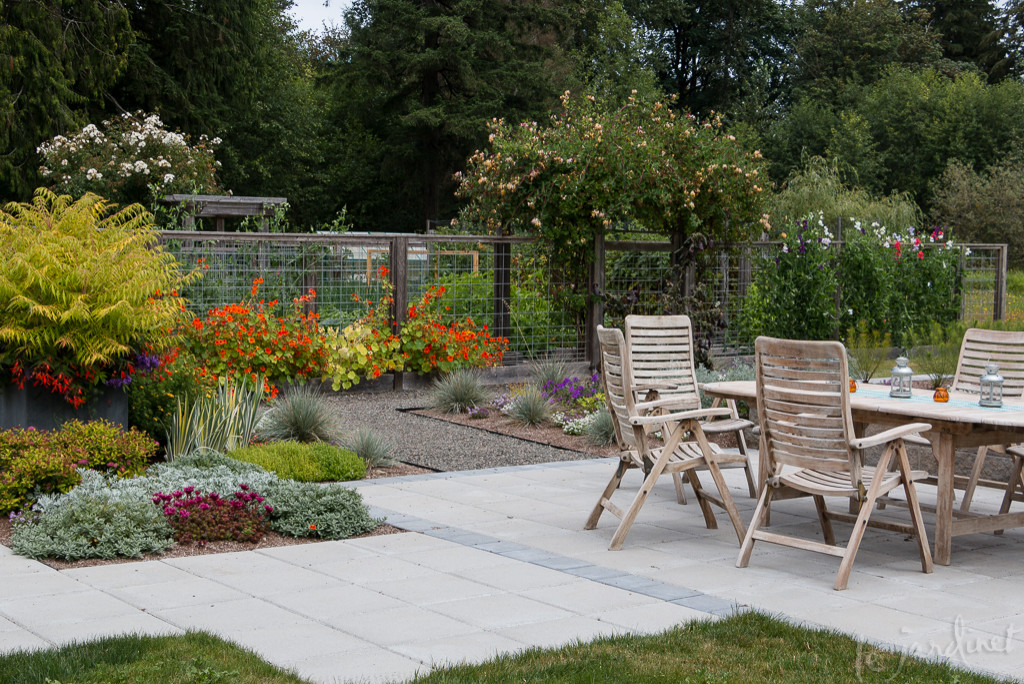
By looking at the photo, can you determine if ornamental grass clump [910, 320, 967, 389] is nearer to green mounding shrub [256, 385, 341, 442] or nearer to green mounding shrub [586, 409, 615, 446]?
green mounding shrub [586, 409, 615, 446]

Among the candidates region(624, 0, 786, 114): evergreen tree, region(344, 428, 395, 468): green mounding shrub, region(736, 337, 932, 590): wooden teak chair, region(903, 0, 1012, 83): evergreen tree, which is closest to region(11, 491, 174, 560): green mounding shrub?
region(344, 428, 395, 468): green mounding shrub

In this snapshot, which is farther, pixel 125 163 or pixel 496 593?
pixel 125 163

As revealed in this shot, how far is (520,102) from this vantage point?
106ft

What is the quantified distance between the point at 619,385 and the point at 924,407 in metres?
1.61

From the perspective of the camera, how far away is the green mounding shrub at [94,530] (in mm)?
5340

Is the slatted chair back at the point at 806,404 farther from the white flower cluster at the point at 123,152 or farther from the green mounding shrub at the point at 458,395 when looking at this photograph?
the white flower cluster at the point at 123,152

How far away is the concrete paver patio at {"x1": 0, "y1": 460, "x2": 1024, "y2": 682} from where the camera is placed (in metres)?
4.08

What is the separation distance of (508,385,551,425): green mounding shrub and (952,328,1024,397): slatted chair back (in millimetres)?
3833

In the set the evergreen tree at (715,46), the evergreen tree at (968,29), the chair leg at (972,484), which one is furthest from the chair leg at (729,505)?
the evergreen tree at (968,29)

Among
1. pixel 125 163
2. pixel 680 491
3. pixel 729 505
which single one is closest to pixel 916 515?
pixel 729 505

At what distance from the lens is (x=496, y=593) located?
4805mm

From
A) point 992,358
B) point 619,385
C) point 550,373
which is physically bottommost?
point 550,373

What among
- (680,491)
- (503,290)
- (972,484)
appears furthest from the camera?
(503,290)

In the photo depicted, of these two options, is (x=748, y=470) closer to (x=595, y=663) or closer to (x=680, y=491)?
(x=680, y=491)
